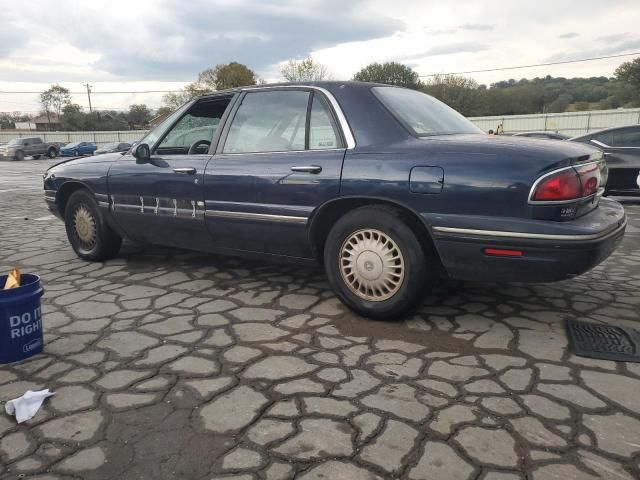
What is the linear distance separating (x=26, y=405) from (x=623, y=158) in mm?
8783

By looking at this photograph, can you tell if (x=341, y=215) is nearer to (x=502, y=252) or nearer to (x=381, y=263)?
Result: (x=381, y=263)

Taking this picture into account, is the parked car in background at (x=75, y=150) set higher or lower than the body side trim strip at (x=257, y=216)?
higher

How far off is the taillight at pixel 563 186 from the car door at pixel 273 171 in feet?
4.07

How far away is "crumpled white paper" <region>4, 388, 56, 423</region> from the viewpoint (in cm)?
230

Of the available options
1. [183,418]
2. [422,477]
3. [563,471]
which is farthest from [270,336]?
[563,471]

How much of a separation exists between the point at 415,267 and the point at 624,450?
1.44 m

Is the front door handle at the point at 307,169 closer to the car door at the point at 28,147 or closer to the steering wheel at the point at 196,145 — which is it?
the steering wheel at the point at 196,145

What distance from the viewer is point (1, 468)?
1.97 meters

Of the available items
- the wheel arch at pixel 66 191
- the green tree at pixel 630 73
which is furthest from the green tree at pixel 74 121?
the wheel arch at pixel 66 191

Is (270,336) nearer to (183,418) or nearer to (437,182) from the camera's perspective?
(183,418)

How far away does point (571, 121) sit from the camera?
32125 millimetres

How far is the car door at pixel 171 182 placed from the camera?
13.4 feet

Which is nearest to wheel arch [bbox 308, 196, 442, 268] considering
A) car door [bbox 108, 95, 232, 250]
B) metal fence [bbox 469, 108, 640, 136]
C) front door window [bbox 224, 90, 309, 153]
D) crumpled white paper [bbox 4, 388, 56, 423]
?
front door window [bbox 224, 90, 309, 153]

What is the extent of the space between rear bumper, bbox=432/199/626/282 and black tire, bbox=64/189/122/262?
134 inches
